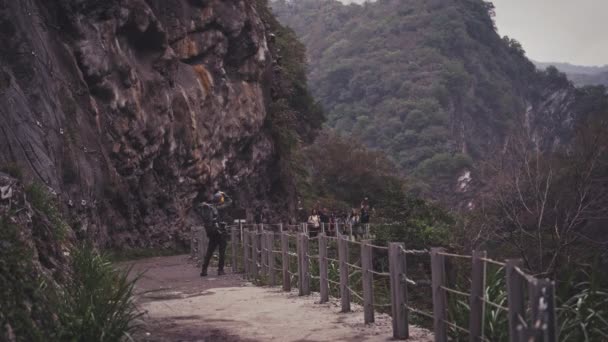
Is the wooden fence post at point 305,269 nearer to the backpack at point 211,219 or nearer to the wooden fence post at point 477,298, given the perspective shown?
the backpack at point 211,219

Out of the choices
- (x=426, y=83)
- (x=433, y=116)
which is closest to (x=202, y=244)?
(x=433, y=116)

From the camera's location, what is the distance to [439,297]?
7.67m

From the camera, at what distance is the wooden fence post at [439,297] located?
7629 millimetres

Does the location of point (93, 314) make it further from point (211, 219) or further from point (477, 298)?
point (211, 219)

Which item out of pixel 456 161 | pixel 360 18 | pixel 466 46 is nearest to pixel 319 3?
pixel 360 18

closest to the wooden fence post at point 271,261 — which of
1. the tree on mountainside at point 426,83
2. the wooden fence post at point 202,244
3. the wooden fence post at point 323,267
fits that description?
the wooden fence post at point 323,267

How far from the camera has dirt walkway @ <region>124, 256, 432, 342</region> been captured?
9.22 metres

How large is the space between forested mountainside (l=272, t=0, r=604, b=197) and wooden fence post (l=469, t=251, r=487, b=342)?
78839 millimetres

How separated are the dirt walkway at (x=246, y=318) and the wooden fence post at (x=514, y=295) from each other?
3.19 metres

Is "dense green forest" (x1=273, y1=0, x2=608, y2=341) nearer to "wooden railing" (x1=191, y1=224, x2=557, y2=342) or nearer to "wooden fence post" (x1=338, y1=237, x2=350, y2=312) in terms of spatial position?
"wooden railing" (x1=191, y1=224, x2=557, y2=342)

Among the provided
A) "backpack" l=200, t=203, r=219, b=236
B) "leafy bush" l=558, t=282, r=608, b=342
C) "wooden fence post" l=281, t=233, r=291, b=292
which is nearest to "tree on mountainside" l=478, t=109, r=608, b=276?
"backpack" l=200, t=203, r=219, b=236

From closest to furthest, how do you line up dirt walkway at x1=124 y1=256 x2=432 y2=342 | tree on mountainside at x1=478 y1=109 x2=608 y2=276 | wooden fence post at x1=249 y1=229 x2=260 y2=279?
1. dirt walkway at x1=124 y1=256 x2=432 y2=342
2. wooden fence post at x1=249 y1=229 x2=260 y2=279
3. tree on mountainside at x1=478 y1=109 x2=608 y2=276

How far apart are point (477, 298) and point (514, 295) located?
1.11 meters

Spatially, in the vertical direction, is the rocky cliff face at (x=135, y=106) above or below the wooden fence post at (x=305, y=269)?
above
